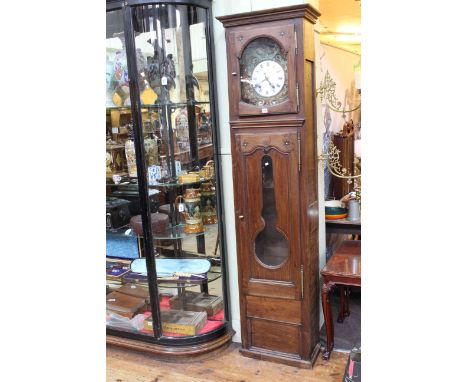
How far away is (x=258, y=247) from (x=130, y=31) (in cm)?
131

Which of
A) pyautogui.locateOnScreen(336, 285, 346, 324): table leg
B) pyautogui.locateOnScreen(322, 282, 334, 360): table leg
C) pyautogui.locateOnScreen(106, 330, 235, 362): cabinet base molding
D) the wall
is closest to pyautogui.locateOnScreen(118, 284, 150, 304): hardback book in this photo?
pyautogui.locateOnScreen(106, 330, 235, 362): cabinet base molding

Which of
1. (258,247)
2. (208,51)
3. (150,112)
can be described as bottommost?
(258,247)

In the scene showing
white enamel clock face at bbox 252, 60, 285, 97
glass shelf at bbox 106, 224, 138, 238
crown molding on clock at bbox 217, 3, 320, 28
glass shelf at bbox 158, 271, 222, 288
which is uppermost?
crown molding on clock at bbox 217, 3, 320, 28

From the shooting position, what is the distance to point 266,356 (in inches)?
93.4

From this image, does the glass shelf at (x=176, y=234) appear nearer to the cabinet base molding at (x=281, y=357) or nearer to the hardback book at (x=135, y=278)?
the hardback book at (x=135, y=278)

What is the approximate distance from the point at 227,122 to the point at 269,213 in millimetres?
557

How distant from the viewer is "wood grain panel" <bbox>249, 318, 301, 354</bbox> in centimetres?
230

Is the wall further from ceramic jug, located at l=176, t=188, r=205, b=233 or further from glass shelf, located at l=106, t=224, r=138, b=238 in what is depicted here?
glass shelf, located at l=106, t=224, r=138, b=238

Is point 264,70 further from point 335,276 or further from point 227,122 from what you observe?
point 335,276

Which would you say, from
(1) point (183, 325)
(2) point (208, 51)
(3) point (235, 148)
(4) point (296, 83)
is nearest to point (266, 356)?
(1) point (183, 325)

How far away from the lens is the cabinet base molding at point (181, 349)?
95.7 inches

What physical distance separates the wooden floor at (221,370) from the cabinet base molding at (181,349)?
0.03 m

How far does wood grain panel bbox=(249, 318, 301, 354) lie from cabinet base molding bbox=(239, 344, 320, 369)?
0.02 m
